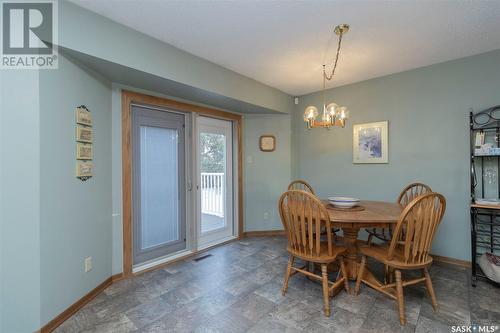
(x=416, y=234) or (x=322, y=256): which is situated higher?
(x=416, y=234)

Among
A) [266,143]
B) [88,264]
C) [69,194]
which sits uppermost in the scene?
[266,143]

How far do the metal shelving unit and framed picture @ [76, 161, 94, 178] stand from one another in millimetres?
3874

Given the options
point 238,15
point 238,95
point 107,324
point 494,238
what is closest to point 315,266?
point 494,238

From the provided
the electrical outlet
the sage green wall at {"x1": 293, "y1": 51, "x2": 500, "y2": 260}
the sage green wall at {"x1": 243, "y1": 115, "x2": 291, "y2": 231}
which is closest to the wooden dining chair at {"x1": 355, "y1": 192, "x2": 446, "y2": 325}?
the sage green wall at {"x1": 293, "y1": 51, "x2": 500, "y2": 260}

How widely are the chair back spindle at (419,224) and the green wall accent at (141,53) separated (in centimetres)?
233

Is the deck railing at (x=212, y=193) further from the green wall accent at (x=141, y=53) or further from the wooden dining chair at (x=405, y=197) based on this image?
the wooden dining chair at (x=405, y=197)

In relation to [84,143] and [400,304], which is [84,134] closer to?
[84,143]

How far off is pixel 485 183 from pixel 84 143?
423cm

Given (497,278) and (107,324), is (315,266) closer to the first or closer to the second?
(497,278)

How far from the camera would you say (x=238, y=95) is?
3.08 meters

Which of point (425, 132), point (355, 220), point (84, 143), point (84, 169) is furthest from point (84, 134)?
point (425, 132)

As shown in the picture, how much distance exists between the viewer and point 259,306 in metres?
1.95

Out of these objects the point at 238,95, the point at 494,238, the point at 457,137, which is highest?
the point at 238,95

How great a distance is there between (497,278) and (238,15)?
3.35m
